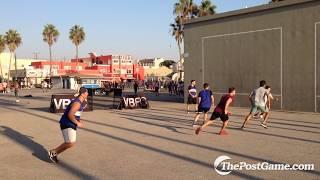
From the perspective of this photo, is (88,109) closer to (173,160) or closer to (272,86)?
(272,86)

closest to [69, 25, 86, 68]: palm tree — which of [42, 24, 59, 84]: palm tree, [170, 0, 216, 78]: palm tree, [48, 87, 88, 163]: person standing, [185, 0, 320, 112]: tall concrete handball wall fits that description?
[42, 24, 59, 84]: palm tree

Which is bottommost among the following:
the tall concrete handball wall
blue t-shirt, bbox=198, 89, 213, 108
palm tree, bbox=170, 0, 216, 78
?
blue t-shirt, bbox=198, 89, 213, 108

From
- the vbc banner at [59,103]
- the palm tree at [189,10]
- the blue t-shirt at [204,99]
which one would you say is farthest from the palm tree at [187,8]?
the blue t-shirt at [204,99]

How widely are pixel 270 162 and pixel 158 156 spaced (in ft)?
7.89

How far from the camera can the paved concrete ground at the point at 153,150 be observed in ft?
26.5

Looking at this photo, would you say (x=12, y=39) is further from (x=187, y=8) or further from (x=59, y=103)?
(x=59, y=103)

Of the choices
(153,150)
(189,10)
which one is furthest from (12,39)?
(153,150)

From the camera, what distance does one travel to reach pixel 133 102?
2477 centimetres

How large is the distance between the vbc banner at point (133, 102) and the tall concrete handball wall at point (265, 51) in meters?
5.04

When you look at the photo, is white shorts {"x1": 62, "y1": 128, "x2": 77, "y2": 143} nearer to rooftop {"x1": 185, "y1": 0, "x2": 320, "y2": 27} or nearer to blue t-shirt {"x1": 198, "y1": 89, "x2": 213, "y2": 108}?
blue t-shirt {"x1": 198, "y1": 89, "x2": 213, "y2": 108}

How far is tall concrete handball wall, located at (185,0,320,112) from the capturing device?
22.0m

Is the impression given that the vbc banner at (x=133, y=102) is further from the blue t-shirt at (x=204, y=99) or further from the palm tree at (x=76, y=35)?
the palm tree at (x=76, y=35)

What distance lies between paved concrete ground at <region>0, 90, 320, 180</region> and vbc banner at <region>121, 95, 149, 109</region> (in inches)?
316

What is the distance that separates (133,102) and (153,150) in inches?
564
